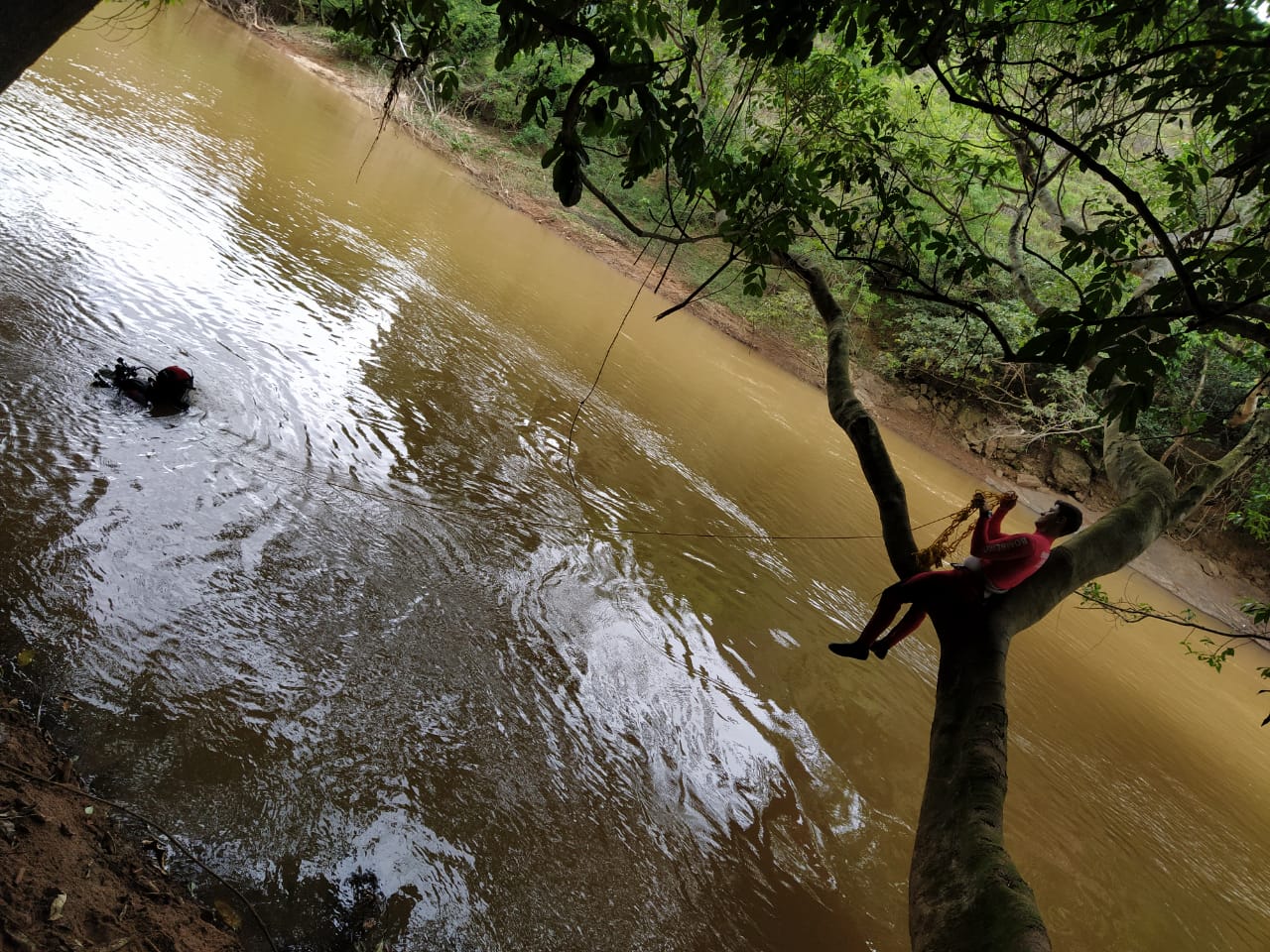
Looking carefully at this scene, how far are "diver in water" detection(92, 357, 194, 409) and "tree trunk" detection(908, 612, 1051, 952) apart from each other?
5.23 meters

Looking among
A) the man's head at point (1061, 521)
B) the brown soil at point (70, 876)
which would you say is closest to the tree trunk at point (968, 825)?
the man's head at point (1061, 521)

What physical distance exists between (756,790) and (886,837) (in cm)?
92

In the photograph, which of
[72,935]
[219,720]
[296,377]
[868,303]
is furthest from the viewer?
[868,303]

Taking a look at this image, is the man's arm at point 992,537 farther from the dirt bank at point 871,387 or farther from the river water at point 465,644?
the dirt bank at point 871,387

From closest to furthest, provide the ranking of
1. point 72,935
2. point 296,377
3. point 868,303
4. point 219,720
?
→ point 72,935, point 219,720, point 296,377, point 868,303

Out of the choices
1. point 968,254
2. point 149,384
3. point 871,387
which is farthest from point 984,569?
point 871,387

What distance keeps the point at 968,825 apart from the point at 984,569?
6.71 feet

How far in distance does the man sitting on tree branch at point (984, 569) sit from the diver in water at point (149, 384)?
4.82 meters

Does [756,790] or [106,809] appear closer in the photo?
[106,809]

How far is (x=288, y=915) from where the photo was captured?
2615 millimetres

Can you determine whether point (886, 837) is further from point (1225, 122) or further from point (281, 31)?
point (281, 31)

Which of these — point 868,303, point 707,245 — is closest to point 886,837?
point 868,303

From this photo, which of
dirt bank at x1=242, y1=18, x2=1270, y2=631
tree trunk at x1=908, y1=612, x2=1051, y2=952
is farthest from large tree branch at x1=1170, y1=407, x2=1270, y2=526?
dirt bank at x1=242, y1=18, x2=1270, y2=631

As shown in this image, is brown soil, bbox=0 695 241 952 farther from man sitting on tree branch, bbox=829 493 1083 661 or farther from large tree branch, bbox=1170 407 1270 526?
large tree branch, bbox=1170 407 1270 526
